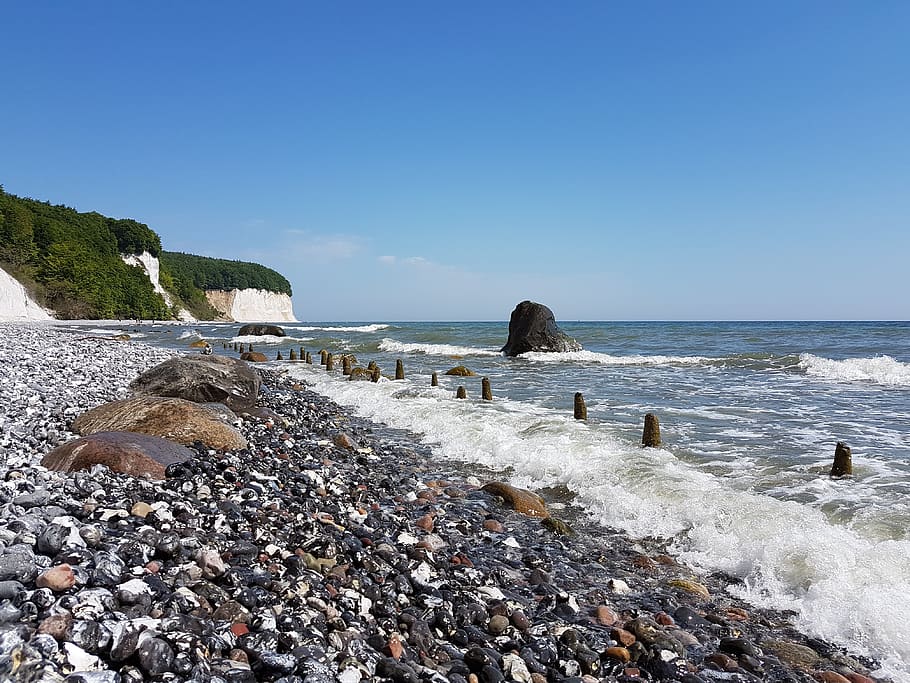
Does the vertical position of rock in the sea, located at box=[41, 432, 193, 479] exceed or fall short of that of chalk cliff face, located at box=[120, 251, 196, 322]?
it falls short

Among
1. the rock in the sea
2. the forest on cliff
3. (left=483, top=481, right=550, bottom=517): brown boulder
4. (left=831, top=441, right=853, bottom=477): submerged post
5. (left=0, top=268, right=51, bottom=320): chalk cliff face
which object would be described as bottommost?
(left=483, top=481, right=550, bottom=517): brown boulder

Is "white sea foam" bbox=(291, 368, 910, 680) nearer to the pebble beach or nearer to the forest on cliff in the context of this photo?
the pebble beach

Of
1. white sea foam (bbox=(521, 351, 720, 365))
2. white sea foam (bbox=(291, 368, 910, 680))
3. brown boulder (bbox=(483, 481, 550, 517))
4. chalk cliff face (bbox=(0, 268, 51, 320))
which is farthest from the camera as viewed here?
chalk cliff face (bbox=(0, 268, 51, 320))

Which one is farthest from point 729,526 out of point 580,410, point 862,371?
point 862,371

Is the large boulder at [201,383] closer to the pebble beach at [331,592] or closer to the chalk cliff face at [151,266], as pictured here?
the pebble beach at [331,592]

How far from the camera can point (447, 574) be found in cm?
404

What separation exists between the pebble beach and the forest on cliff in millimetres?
81352

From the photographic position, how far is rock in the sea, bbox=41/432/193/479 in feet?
16.1

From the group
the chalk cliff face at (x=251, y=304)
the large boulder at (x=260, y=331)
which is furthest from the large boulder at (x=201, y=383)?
the chalk cliff face at (x=251, y=304)

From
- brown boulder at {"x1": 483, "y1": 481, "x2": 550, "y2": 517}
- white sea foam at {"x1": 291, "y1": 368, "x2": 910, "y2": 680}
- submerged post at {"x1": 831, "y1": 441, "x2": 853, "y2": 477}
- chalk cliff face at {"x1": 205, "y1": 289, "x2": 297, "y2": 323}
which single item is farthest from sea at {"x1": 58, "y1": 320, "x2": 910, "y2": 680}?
chalk cliff face at {"x1": 205, "y1": 289, "x2": 297, "y2": 323}

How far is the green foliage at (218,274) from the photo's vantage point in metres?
122

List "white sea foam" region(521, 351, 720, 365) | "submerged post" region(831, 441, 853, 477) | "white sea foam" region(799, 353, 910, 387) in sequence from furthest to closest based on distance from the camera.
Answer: "white sea foam" region(521, 351, 720, 365) → "white sea foam" region(799, 353, 910, 387) → "submerged post" region(831, 441, 853, 477)

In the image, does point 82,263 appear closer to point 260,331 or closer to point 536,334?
point 260,331

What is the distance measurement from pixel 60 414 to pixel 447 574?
6638 millimetres
